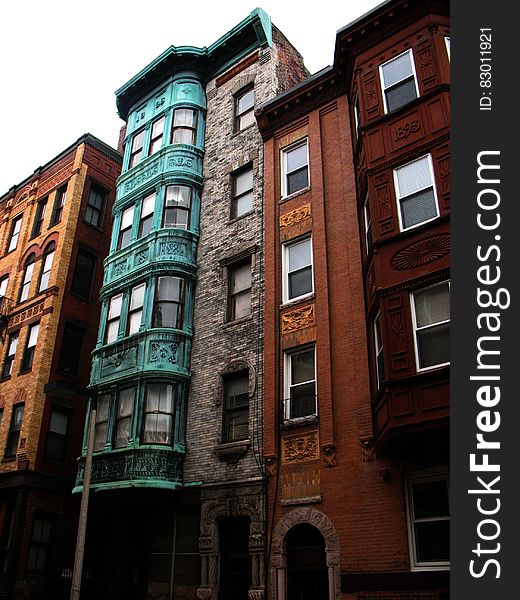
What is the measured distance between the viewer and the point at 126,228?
72.4 feet

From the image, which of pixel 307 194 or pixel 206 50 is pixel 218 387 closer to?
pixel 307 194

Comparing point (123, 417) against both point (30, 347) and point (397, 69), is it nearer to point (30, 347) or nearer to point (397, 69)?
point (30, 347)

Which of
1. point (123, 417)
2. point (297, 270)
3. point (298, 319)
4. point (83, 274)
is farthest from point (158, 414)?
point (83, 274)

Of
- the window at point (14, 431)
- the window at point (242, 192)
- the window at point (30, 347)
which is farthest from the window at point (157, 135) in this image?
the window at point (14, 431)

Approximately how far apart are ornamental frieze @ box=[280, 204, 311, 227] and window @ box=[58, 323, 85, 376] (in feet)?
35.9

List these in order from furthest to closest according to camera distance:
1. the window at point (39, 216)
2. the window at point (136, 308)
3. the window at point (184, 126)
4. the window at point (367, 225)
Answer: the window at point (39, 216) < the window at point (184, 126) < the window at point (136, 308) < the window at point (367, 225)

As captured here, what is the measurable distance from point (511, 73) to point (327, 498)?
31.4 feet

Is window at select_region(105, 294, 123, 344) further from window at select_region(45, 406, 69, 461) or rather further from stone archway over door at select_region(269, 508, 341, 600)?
stone archway over door at select_region(269, 508, 341, 600)

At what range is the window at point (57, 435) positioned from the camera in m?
21.8

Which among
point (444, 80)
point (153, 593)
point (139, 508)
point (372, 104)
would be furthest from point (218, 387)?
point (444, 80)

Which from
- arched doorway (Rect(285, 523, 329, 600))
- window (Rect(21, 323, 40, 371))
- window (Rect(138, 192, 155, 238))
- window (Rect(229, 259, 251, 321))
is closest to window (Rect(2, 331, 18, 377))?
window (Rect(21, 323, 40, 371))

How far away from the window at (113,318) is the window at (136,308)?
628 millimetres

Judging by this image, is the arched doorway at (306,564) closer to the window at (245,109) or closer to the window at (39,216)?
the window at (245,109)

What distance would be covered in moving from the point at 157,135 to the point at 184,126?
1291mm
